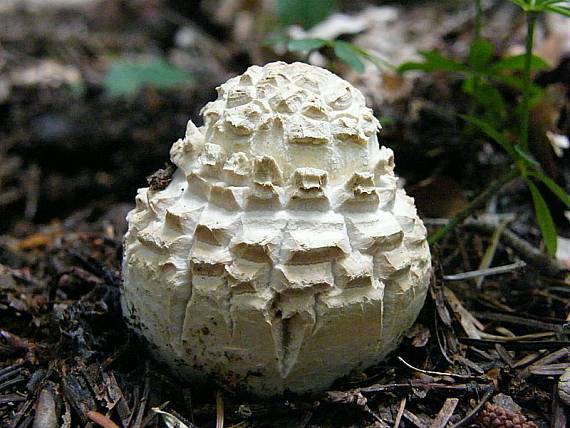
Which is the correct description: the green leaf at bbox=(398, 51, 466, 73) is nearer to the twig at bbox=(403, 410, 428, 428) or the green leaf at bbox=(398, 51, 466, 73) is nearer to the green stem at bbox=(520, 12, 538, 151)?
the green stem at bbox=(520, 12, 538, 151)

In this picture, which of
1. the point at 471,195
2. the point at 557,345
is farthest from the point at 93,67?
the point at 557,345

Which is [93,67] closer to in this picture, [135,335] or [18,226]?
[18,226]

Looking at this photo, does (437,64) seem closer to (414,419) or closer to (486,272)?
(486,272)

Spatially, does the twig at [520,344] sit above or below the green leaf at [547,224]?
below

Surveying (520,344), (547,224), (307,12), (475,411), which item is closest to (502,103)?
(547,224)

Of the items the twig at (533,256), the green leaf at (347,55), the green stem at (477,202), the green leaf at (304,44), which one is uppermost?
the green leaf at (304,44)

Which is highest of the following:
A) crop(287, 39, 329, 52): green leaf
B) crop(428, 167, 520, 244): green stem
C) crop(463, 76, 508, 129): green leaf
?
crop(287, 39, 329, 52): green leaf

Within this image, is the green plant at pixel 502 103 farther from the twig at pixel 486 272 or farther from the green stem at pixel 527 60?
the twig at pixel 486 272

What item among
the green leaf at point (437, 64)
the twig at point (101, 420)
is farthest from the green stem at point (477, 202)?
the twig at point (101, 420)

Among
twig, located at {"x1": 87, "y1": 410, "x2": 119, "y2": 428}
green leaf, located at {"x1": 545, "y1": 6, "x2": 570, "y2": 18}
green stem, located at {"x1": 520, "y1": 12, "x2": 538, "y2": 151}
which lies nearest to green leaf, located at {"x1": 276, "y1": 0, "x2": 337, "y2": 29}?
green stem, located at {"x1": 520, "y1": 12, "x2": 538, "y2": 151}
